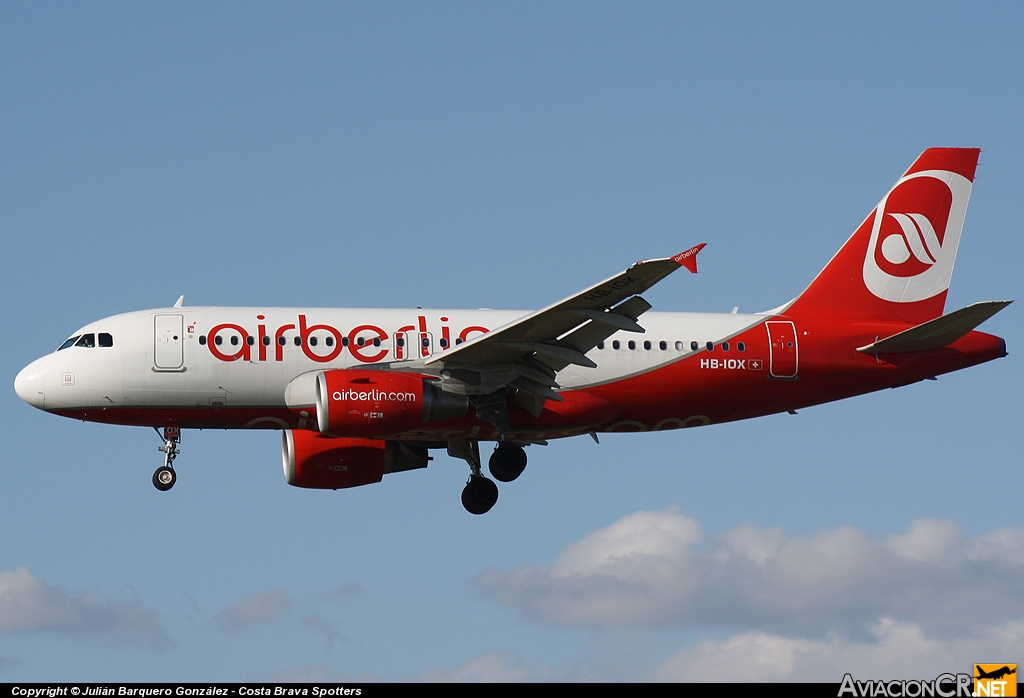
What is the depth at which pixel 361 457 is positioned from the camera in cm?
3928

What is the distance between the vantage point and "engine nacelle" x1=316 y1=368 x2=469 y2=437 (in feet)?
113

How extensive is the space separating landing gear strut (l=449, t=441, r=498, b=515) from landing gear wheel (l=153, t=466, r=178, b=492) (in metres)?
7.02

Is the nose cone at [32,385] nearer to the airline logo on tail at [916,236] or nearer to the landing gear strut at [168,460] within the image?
the landing gear strut at [168,460]

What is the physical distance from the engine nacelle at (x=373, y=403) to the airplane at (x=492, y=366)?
42 mm

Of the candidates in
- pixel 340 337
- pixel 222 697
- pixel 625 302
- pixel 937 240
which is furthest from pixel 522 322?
pixel 937 240

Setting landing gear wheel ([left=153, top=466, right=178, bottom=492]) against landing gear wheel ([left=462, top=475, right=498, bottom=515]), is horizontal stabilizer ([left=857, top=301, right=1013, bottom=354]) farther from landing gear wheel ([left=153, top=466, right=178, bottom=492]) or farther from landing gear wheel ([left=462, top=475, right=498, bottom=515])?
landing gear wheel ([left=153, top=466, right=178, bottom=492])

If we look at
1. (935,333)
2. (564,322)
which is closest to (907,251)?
(935,333)

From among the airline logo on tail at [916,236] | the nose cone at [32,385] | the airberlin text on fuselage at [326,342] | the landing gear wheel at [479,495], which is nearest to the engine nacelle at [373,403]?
the airberlin text on fuselage at [326,342]

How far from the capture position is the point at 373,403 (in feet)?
113

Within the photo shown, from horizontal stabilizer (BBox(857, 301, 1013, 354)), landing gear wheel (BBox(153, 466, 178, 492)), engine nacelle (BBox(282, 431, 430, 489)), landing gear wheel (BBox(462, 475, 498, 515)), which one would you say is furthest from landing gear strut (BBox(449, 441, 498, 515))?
horizontal stabilizer (BBox(857, 301, 1013, 354))

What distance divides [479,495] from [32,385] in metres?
11.2

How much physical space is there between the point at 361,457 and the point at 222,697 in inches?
518

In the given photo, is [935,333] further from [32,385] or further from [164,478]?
[32,385]

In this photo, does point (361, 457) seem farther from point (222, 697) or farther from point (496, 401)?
point (222, 697)
